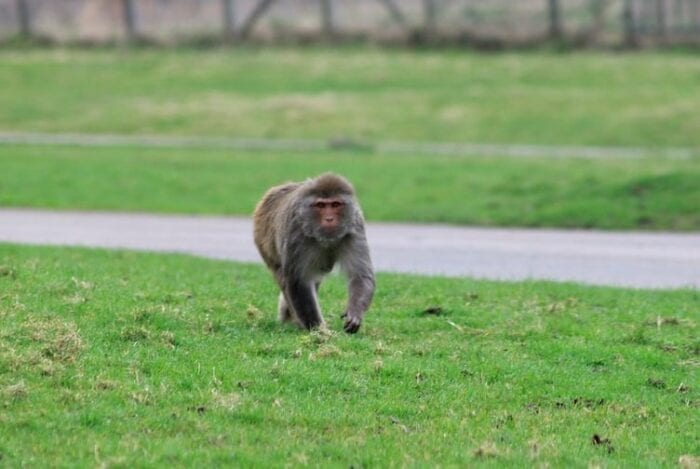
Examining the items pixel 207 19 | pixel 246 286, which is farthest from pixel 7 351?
pixel 207 19

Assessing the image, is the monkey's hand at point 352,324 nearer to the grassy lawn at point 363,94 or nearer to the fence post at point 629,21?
the grassy lawn at point 363,94

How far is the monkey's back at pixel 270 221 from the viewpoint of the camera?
12.1 meters

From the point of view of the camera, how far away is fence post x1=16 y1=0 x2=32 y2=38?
4997 cm

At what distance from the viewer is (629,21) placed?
144ft

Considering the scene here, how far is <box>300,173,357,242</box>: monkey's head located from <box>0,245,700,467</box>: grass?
81 centimetres

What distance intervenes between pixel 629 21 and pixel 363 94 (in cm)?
997

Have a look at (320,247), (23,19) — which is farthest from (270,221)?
(23,19)

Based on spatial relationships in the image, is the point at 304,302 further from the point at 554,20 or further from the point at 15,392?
the point at 554,20

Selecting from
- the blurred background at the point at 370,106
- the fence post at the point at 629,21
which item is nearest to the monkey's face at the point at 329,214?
the blurred background at the point at 370,106

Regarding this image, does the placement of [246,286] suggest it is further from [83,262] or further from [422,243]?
[422,243]

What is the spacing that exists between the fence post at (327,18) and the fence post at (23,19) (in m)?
10.4

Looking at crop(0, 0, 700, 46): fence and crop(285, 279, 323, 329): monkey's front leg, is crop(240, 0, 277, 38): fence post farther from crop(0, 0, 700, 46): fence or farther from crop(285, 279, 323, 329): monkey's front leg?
crop(285, 279, 323, 329): monkey's front leg

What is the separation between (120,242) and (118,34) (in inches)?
1213

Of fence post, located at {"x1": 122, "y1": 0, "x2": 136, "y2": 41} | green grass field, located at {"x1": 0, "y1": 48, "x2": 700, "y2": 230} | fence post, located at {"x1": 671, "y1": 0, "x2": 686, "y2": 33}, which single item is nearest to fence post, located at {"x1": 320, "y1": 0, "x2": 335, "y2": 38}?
green grass field, located at {"x1": 0, "y1": 48, "x2": 700, "y2": 230}
